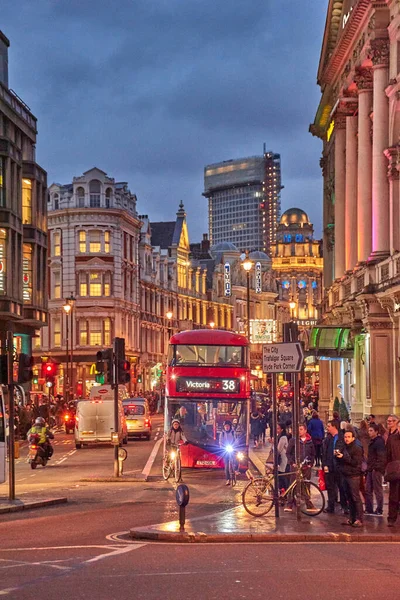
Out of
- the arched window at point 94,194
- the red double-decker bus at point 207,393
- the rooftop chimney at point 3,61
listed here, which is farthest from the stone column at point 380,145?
the arched window at point 94,194

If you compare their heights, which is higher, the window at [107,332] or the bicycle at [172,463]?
the window at [107,332]

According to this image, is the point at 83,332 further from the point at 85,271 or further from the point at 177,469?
the point at 177,469

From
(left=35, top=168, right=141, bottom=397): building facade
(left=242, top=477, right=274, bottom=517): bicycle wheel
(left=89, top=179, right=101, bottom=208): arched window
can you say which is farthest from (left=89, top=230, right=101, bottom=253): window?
(left=242, top=477, right=274, bottom=517): bicycle wheel

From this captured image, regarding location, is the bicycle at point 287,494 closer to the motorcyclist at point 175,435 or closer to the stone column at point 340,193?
the motorcyclist at point 175,435

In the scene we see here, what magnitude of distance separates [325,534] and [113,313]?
8290 centimetres

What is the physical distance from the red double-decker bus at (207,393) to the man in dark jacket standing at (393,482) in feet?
44.3

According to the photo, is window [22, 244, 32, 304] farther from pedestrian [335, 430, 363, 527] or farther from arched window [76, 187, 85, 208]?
pedestrian [335, 430, 363, 527]

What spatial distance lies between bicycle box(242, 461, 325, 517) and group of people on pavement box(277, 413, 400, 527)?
1.21 ft

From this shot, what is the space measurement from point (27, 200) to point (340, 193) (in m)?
20.3

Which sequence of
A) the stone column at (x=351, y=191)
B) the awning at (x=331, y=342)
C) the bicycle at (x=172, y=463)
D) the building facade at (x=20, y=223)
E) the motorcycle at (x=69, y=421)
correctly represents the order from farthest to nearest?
the motorcycle at (x=69, y=421) < the building facade at (x=20, y=223) < the stone column at (x=351, y=191) < the awning at (x=331, y=342) < the bicycle at (x=172, y=463)

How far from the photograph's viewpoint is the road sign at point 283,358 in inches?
858

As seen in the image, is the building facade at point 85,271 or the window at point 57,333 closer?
the building facade at point 85,271

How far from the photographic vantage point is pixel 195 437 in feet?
117

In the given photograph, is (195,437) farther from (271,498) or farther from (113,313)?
(113,313)
